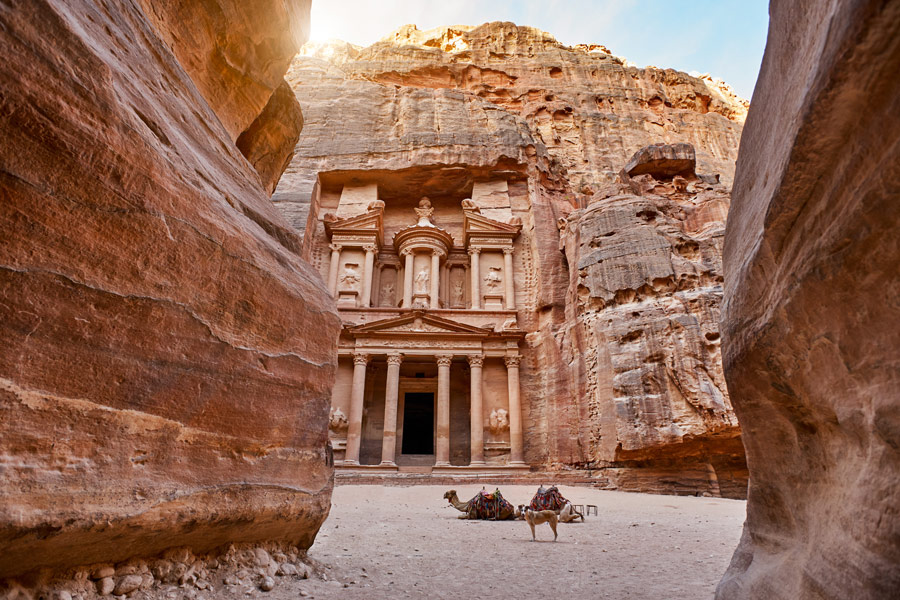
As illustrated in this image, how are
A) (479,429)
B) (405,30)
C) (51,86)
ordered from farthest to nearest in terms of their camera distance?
(405,30) → (479,429) → (51,86)

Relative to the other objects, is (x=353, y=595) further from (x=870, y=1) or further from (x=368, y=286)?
(x=368, y=286)

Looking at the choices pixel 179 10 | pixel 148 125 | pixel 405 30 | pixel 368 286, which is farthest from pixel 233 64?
pixel 405 30

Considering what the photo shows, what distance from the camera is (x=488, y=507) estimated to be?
7.79 m

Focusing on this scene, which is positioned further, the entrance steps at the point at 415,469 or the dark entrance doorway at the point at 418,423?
the dark entrance doorway at the point at 418,423

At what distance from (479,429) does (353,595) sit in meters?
15.9

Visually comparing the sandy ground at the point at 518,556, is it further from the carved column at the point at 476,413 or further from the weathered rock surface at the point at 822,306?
the carved column at the point at 476,413

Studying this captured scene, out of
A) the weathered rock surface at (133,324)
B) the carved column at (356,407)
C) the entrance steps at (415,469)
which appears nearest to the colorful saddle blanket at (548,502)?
the weathered rock surface at (133,324)

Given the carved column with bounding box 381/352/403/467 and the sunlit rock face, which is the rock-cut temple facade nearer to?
the carved column with bounding box 381/352/403/467

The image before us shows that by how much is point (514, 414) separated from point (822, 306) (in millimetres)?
17680

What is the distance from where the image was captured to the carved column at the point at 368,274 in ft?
71.8

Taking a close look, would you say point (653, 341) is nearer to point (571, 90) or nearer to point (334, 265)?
point (334, 265)

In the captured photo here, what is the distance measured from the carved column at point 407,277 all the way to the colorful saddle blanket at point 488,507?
14460 mm

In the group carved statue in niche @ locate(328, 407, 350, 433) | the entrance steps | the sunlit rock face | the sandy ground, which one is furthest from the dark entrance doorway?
the sandy ground

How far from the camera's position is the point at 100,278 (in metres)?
2.19
